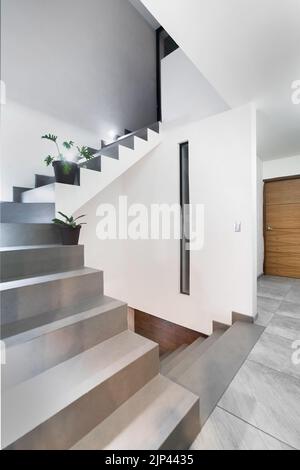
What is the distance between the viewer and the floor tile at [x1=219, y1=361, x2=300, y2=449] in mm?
1141

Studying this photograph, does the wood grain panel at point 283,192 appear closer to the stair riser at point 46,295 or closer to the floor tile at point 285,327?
the floor tile at point 285,327

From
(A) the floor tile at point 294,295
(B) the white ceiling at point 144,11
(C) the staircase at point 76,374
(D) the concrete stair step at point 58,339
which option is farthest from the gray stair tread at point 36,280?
(B) the white ceiling at point 144,11

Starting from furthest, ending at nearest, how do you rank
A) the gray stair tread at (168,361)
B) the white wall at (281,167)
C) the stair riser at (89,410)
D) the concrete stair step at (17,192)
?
the white wall at (281,167)
the concrete stair step at (17,192)
the gray stair tread at (168,361)
the stair riser at (89,410)

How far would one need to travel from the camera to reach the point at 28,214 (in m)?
2.25

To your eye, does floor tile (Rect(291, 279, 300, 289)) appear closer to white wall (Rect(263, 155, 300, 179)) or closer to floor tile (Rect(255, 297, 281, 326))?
floor tile (Rect(255, 297, 281, 326))

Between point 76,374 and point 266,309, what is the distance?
96.0 inches

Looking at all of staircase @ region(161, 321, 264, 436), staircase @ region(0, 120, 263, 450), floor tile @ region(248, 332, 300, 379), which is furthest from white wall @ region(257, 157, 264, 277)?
staircase @ region(0, 120, 263, 450)

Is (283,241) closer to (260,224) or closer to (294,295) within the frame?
(260,224)

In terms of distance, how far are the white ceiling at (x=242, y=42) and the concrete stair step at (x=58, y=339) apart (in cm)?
200

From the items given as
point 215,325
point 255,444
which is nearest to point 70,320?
point 255,444

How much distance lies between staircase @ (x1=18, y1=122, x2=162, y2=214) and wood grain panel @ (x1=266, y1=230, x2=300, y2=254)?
117 inches

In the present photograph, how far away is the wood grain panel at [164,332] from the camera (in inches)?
118

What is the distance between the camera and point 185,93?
115 inches

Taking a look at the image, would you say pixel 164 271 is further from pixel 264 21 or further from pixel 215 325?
pixel 264 21
